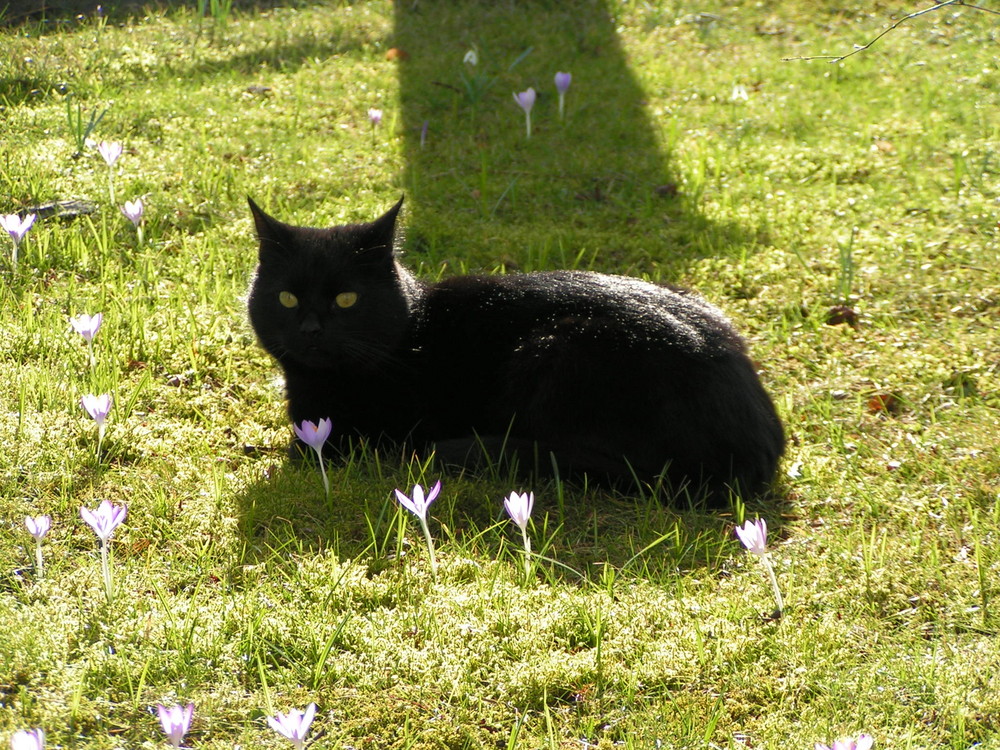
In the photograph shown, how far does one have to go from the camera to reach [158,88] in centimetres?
668

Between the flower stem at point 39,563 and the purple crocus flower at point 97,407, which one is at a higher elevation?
the purple crocus flower at point 97,407

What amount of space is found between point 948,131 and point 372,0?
4412 millimetres

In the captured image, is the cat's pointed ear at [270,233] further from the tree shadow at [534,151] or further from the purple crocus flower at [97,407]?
the tree shadow at [534,151]

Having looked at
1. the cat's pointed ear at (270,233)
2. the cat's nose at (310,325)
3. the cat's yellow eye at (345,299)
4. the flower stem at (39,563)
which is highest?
the cat's pointed ear at (270,233)

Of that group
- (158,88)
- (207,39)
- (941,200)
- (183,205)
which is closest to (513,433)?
(183,205)

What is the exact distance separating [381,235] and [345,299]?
0.94ft

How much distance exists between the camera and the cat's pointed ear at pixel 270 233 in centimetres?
387

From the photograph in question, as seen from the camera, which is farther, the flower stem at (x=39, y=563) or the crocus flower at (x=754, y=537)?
the flower stem at (x=39, y=563)

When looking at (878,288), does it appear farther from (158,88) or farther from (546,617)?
(158,88)

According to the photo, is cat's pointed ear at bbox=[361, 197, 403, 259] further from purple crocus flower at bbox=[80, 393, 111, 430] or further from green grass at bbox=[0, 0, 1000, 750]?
purple crocus flower at bbox=[80, 393, 111, 430]

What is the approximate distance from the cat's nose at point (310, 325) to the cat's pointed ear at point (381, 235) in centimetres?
34

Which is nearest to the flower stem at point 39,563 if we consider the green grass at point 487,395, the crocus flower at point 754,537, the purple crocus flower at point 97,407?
the green grass at point 487,395

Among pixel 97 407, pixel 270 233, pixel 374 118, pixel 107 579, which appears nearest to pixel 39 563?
pixel 107 579

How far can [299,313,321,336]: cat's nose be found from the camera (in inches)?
148
